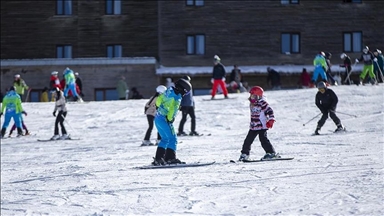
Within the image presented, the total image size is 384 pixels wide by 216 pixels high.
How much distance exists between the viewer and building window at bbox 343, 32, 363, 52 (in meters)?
39.7

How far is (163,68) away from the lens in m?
38.2

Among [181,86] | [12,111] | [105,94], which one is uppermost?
[181,86]

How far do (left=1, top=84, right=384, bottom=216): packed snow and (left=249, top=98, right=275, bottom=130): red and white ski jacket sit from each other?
0.70 m

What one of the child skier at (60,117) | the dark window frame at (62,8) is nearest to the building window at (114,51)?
the dark window frame at (62,8)

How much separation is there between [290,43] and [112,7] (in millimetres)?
8794

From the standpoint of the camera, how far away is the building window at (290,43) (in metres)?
39.6

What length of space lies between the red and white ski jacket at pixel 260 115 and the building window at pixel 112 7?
26612mm

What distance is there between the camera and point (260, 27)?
39625mm

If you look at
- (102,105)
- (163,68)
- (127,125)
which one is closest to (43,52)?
(163,68)

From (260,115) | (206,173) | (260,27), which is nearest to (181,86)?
(260,115)

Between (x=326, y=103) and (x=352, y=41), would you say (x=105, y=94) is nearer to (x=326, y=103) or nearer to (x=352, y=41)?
(x=352, y=41)

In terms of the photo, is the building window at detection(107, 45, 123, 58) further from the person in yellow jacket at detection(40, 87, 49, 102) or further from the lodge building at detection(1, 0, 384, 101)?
the person in yellow jacket at detection(40, 87, 49, 102)

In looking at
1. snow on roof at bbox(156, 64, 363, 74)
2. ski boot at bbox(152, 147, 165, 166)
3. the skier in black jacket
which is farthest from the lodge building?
ski boot at bbox(152, 147, 165, 166)

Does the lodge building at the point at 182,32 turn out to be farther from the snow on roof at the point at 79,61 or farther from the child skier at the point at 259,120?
the child skier at the point at 259,120
